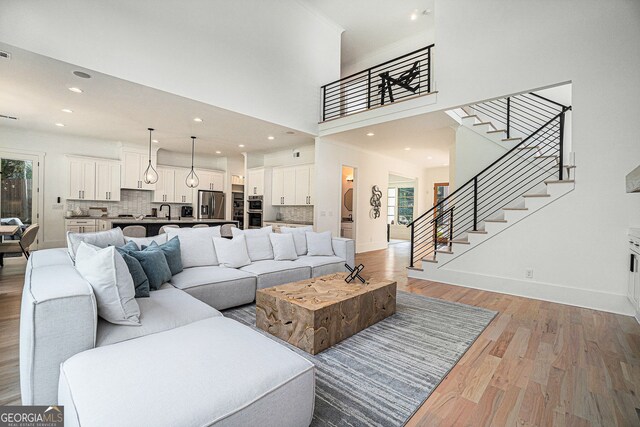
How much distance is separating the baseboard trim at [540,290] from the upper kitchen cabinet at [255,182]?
17.2 feet

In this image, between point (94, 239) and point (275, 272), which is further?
point (275, 272)

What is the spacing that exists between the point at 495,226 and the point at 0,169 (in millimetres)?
9524

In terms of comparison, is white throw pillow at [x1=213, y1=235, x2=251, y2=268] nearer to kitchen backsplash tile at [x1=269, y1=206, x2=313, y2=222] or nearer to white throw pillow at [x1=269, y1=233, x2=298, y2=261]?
white throw pillow at [x1=269, y1=233, x2=298, y2=261]

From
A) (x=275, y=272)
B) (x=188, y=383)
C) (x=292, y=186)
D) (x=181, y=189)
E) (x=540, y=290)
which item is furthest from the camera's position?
(x=181, y=189)

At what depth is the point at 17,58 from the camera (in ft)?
10.9

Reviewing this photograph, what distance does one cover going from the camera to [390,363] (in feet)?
7.18

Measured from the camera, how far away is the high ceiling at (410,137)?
17.7 feet

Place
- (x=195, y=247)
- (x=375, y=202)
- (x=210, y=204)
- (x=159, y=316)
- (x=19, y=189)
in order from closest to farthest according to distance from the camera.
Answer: (x=159, y=316), (x=195, y=247), (x=19, y=189), (x=375, y=202), (x=210, y=204)

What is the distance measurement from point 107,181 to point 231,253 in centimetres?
572

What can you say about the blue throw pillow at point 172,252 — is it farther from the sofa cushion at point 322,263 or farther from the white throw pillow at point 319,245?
the white throw pillow at point 319,245

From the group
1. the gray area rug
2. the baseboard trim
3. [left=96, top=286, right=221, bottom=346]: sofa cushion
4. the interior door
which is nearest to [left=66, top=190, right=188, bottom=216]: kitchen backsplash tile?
the interior door

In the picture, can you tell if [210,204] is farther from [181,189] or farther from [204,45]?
[204,45]

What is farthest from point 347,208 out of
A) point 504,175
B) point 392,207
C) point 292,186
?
point 504,175

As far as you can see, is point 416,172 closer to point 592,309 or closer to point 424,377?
point 592,309
